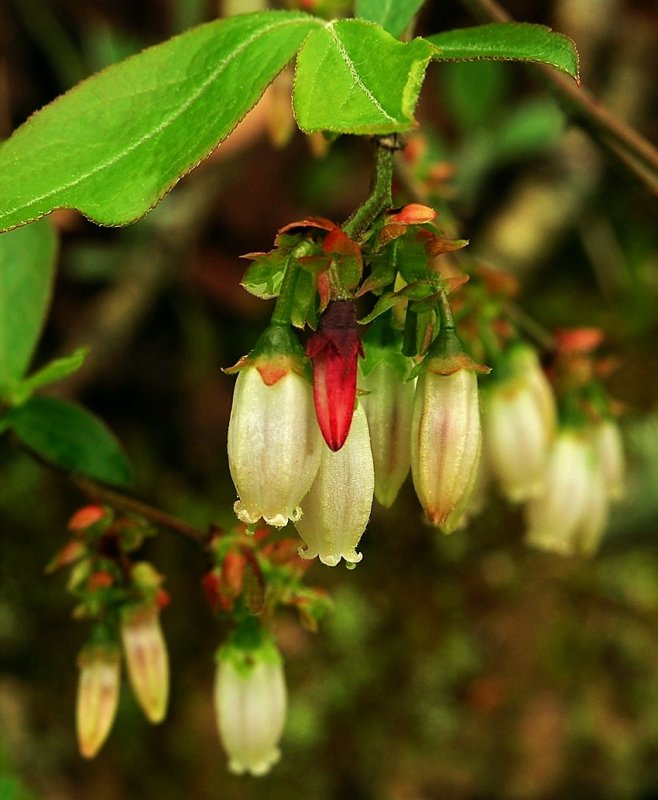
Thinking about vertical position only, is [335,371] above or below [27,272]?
above

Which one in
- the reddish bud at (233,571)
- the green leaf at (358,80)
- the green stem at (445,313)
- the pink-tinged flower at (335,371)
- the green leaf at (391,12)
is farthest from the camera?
the reddish bud at (233,571)

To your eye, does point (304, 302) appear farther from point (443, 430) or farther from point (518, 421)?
point (518, 421)

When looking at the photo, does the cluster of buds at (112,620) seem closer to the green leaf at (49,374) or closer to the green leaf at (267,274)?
the green leaf at (49,374)

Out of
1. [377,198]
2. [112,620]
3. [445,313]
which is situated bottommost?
[112,620]

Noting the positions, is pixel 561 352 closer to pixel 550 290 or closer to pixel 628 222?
pixel 550 290

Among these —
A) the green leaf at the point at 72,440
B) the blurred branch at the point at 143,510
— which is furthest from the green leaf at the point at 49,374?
the blurred branch at the point at 143,510

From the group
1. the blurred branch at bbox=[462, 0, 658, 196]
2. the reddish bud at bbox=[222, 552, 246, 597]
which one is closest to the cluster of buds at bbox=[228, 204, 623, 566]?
the reddish bud at bbox=[222, 552, 246, 597]

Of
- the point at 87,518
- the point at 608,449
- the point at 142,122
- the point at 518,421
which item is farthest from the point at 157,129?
the point at 608,449
